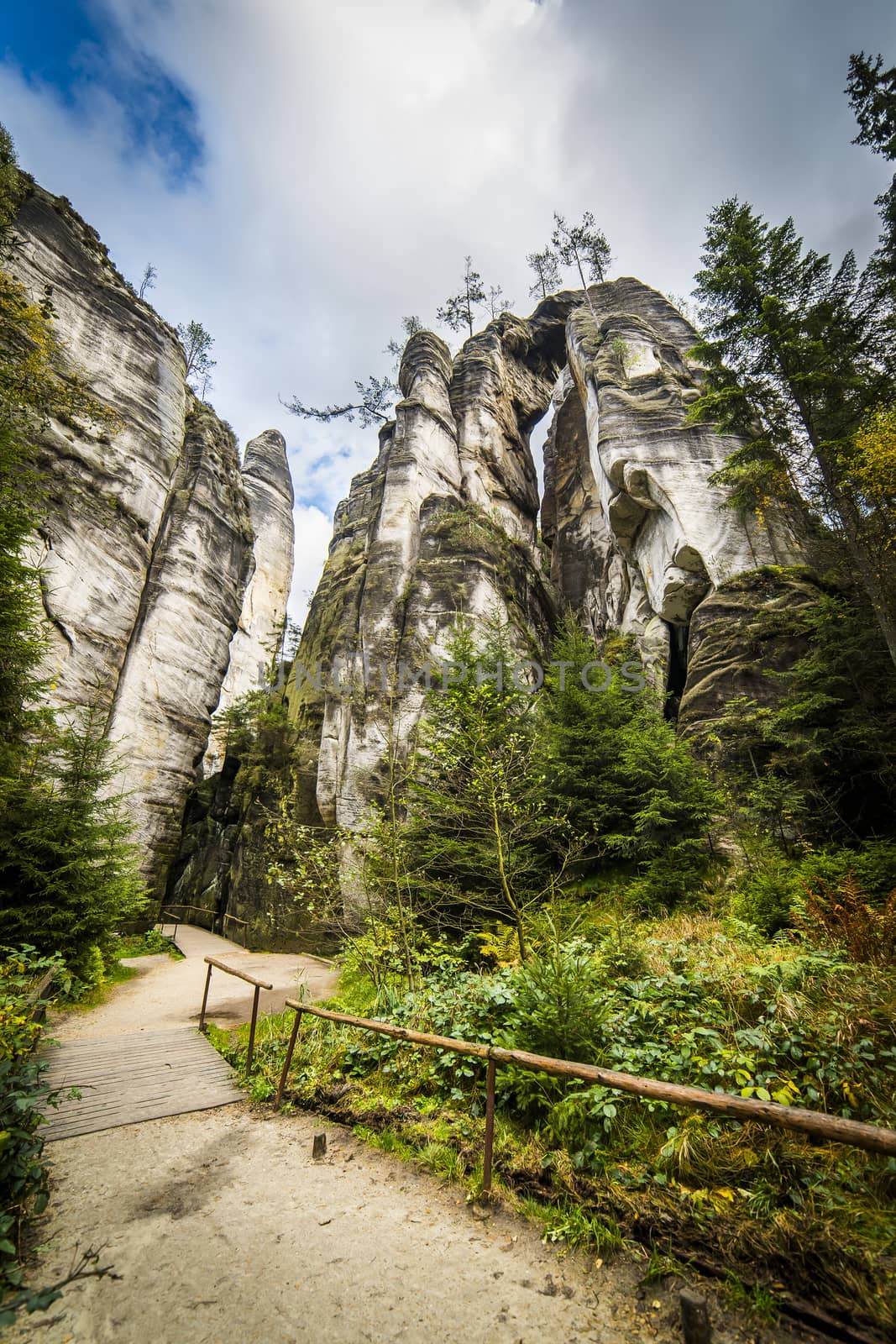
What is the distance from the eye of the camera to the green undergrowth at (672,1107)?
8.50 ft

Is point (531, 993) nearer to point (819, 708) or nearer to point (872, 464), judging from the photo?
point (819, 708)

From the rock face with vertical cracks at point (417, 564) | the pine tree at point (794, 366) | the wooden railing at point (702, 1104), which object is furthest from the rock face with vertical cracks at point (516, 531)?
the wooden railing at point (702, 1104)

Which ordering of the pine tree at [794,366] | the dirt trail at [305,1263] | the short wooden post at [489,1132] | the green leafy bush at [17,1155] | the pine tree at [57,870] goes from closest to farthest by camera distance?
the dirt trail at [305,1263], the green leafy bush at [17,1155], the short wooden post at [489,1132], the pine tree at [57,870], the pine tree at [794,366]

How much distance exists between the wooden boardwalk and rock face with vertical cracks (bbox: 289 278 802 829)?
7.99 meters

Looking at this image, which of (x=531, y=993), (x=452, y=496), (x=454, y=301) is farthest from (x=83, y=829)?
(x=454, y=301)

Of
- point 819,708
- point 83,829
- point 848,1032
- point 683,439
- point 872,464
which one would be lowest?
point 848,1032

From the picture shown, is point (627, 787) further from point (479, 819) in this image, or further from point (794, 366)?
point (794, 366)

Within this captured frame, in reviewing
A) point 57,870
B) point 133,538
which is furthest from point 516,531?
point 57,870

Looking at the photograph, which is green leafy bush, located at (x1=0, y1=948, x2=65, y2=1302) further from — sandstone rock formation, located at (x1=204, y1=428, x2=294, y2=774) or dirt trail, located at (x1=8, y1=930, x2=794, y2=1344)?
sandstone rock formation, located at (x1=204, y1=428, x2=294, y2=774)

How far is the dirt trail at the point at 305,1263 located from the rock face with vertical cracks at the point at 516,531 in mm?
9585

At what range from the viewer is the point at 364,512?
1080 inches

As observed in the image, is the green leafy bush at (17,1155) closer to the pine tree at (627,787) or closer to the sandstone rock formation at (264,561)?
the pine tree at (627,787)

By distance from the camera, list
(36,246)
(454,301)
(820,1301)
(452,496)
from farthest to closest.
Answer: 1. (454,301)
2. (452,496)
3. (36,246)
4. (820,1301)

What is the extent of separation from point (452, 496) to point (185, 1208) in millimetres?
21259
